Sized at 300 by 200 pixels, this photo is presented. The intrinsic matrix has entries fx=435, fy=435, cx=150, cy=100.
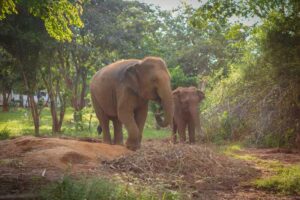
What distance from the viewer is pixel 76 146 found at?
29.1 ft

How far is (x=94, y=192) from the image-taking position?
5062mm

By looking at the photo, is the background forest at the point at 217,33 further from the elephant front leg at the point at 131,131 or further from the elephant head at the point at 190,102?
the elephant front leg at the point at 131,131

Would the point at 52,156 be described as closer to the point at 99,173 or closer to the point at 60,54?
the point at 99,173

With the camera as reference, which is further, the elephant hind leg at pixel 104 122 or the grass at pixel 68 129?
the grass at pixel 68 129

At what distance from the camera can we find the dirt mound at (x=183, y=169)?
6.95m

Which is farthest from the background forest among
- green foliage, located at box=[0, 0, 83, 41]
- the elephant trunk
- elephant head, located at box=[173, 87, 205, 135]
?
the elephant trunk

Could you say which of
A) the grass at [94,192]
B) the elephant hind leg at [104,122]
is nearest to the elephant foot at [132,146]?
the elephant hind leg at [104,122]

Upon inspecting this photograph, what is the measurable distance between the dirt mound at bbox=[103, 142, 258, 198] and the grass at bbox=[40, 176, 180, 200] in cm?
114

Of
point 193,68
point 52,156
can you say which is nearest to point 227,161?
point 52,156

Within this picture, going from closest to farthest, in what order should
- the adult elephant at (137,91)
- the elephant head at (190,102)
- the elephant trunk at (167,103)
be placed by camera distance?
1. the elephant trunk at (167,103)
2. the adult elephant at (137,91)
3. the elephant head at (190,102)

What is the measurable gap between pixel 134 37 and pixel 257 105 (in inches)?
424

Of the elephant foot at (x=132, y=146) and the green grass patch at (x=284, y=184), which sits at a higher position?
the elephant foot at (x=132, y=146)

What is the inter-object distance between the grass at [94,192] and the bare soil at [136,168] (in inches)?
21.1

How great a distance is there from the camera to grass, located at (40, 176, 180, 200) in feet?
16.1
